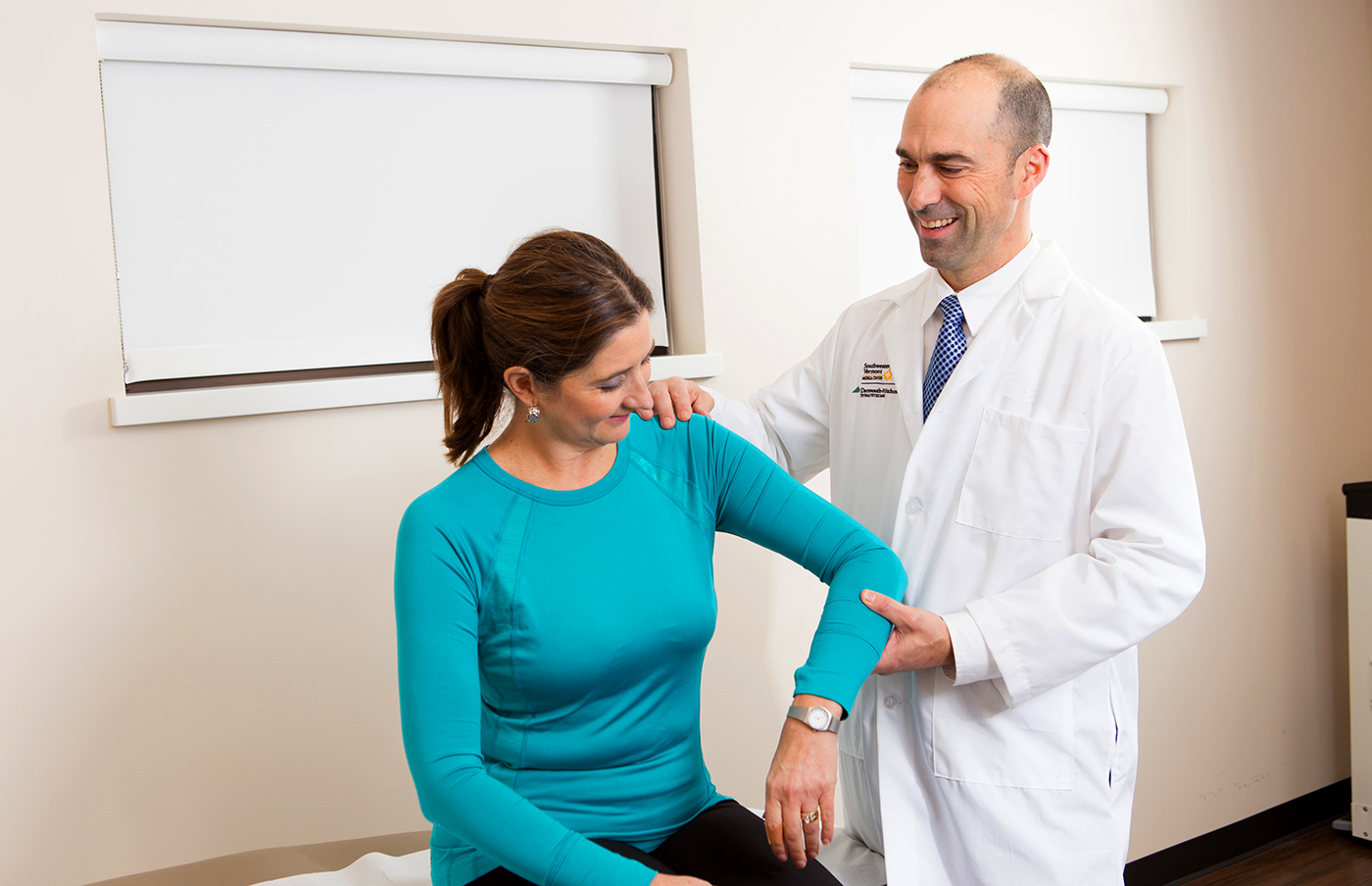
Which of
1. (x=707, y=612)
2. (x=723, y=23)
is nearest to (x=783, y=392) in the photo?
(x=707, y=612)

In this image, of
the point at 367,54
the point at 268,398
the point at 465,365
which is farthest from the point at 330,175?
the point at 465,365

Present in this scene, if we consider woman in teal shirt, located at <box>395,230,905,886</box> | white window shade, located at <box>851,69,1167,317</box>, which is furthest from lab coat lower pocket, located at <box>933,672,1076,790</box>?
white window shade, located at <box>851,69,1167,317</box>

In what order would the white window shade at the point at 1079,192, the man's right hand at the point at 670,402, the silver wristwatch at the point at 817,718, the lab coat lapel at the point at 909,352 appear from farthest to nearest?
the white window shade at the point at 1079,192 < the lab coat lapel at the point at 909,352 < the man's right hand at the point at 670,402 < the silver wristwatch at the point at 817,718

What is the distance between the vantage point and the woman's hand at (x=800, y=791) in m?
1.23

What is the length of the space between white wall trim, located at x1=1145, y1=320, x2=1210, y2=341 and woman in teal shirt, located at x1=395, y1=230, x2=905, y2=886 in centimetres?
172

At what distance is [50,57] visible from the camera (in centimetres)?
163

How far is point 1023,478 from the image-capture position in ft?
4.79

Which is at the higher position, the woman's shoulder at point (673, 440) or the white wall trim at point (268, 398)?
the white wall trim at point (268, 398)

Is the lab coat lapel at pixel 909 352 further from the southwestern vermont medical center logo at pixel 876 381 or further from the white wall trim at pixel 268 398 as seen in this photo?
the white wall trim at pixel 268 398

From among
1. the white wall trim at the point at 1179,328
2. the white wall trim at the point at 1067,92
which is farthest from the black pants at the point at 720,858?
the white wall trim at the point at 1179,328

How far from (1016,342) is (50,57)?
1.59 meters

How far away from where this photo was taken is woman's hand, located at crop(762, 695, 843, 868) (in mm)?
1227

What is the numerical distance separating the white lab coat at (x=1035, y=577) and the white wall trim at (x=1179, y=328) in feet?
4.50

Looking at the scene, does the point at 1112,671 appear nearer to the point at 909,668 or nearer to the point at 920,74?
the point at 909,668
